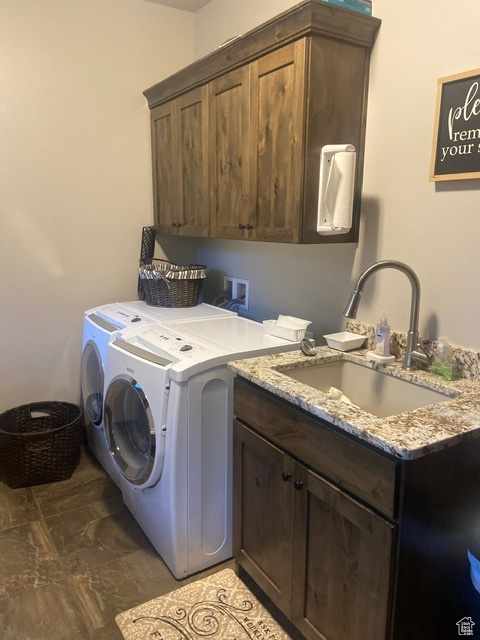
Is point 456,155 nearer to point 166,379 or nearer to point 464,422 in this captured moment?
point 464,422

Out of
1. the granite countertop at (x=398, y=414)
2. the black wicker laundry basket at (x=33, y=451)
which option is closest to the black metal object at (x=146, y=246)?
the black wicker laundry basket at (x=33, y=451)

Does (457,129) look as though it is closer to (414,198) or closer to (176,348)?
(414,198)

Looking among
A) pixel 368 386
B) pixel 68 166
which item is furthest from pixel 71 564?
pixel 68 166

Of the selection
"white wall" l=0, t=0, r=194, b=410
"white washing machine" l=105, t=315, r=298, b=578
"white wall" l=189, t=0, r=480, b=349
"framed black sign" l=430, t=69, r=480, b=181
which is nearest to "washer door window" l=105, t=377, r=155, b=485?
"white washing machine" l=105, t=315, r=298, b=578

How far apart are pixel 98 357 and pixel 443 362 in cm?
164

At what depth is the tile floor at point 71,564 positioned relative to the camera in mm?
1734

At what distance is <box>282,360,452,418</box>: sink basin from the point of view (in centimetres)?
165

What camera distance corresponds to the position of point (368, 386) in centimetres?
181

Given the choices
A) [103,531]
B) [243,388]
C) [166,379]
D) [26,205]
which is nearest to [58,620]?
[103,531]

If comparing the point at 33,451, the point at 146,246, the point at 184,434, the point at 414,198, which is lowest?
the point at 33,451

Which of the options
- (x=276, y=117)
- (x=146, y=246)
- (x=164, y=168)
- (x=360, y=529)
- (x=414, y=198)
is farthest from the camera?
(x=146, y=246)

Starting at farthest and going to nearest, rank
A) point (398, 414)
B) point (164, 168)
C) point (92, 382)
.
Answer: point (164, 168) → point (92, 382) → point (398, 414)

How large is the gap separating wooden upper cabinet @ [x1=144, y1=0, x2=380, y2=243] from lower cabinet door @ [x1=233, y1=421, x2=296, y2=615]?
0.82 meters

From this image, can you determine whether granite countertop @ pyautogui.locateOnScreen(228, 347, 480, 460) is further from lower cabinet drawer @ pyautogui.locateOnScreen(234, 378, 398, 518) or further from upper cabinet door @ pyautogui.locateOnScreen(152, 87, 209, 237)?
upper cabinet door @ pyautogui.locateOnScreen(152, 87, 209, 237)
